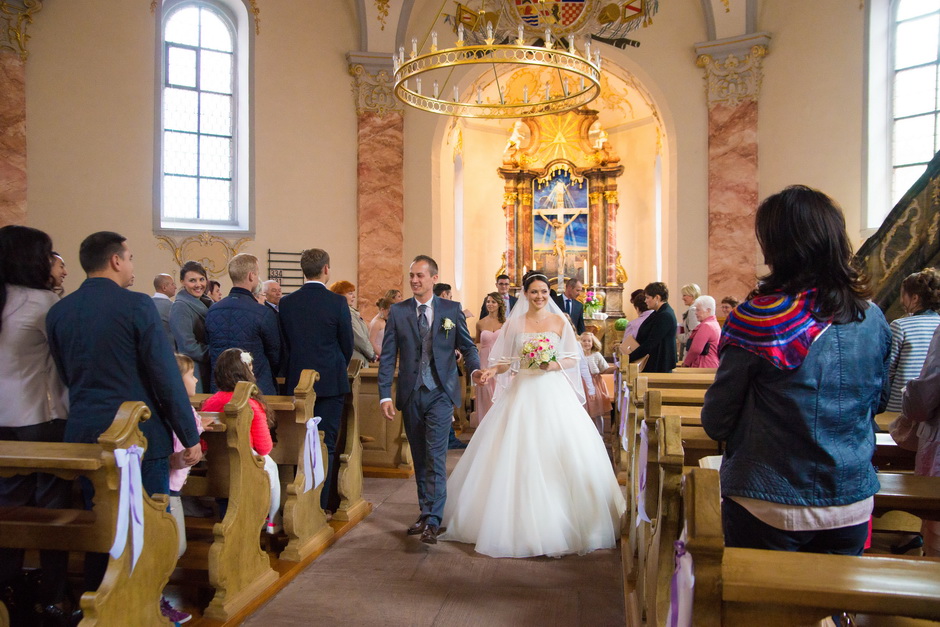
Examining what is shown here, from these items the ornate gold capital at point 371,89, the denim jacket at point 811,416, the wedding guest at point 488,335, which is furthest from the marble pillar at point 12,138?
the denim jacket at point 811,416

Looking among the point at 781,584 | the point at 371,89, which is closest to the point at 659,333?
the point at 781,584

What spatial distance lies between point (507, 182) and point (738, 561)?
14.9m

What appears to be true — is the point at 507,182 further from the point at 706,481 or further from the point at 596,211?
the point at 706,481

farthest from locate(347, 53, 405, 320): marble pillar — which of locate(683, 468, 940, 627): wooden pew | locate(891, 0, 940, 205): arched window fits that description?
locate(683, 468, 940, 627): wooden pew

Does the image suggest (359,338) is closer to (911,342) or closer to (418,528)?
(418,528)

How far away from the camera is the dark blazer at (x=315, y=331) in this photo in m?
5.11

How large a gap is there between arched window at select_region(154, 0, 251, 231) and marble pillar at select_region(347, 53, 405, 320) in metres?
1.74

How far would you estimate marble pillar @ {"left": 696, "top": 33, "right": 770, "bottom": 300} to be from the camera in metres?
11.0

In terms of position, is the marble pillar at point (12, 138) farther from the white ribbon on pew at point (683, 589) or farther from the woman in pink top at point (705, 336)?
the white ribbon on pew at point (683, 589)

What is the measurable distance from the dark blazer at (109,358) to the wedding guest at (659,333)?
4.68m

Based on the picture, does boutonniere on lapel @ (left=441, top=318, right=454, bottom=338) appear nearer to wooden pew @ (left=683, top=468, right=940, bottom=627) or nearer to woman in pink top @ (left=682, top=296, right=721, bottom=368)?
woman in pink top @ (left=682, top=296, right=721, bottom=368)

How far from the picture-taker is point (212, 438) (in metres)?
3.79

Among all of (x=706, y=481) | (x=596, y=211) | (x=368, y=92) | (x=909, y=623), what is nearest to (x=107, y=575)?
(x=706, y=481)

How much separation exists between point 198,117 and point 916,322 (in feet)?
33.9
